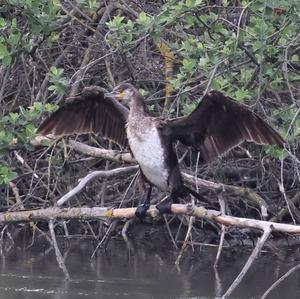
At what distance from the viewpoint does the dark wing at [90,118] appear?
6469 mm

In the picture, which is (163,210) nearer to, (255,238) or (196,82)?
(196,82)

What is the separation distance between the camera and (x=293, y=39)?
6535mm

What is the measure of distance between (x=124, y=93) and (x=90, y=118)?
11.0 inches

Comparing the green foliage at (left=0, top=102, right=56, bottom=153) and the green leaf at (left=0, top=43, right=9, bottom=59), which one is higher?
the green leaf at (left=0, top=43, right=9, bottom=59)

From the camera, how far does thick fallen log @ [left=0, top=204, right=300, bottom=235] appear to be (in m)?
5.23

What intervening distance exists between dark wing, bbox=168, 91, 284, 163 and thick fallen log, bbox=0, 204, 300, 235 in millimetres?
568

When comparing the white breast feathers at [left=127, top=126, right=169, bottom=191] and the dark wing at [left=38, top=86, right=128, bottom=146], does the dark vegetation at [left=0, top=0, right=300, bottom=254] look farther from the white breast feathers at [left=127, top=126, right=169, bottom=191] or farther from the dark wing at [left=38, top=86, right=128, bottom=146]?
the white breast feathers at [left=127, top=126, right=169, bottom=191]

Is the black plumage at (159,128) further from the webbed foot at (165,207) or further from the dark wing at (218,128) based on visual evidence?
the webbed foot at (165,207)

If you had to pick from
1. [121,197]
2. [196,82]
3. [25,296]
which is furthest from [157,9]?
[25,296]

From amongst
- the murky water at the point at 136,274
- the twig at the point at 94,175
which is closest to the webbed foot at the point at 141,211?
the twig at the point at 94,175

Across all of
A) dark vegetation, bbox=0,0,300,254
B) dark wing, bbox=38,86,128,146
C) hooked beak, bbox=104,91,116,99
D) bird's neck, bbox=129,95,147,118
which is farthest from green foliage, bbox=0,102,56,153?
bird's neck, bbox=129,95,147,118

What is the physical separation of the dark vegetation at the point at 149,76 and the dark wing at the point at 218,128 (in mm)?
203

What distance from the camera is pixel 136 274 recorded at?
724cm

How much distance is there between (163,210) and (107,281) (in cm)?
122
